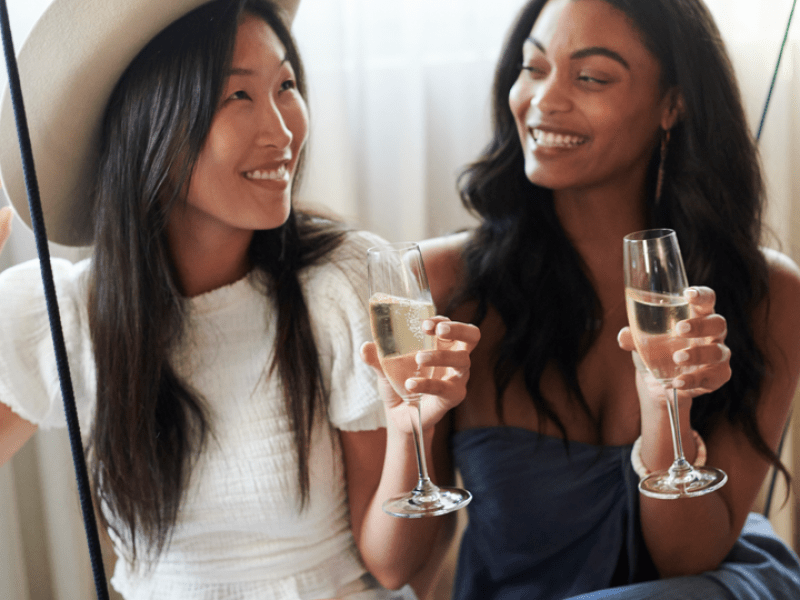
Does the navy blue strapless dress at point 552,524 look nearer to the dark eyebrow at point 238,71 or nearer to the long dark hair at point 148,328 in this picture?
the long dark hair at point 148,328

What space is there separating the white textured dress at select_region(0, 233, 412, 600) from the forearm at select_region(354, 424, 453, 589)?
0.04 meters

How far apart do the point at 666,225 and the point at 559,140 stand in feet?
0.91

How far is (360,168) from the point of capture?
1.71m

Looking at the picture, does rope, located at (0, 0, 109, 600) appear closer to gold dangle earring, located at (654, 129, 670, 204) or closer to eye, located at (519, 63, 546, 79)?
eye, located at (519, 63, 546, 79)

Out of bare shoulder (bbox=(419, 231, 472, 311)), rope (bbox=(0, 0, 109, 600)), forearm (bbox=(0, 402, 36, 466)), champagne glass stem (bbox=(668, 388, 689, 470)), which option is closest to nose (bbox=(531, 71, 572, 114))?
bare shoulder (bbox=(419, 231, 472, 311))

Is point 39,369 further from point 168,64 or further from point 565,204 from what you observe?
point 565,204

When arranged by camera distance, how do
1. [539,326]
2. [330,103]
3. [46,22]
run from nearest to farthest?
1. [46,22]
2. [539,326]
3. [330,103]

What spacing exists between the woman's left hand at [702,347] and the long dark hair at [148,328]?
53 cm

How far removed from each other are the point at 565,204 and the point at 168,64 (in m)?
0.65

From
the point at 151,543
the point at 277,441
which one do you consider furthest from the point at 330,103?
the point at 151,543

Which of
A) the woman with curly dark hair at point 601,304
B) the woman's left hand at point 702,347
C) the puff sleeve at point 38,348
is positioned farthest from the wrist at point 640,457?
the puff sleeve at point 38,348

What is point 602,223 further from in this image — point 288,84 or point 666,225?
point 288,84

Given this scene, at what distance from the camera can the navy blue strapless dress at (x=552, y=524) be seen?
1.17 m

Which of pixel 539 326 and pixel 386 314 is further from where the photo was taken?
pixel 539 326
